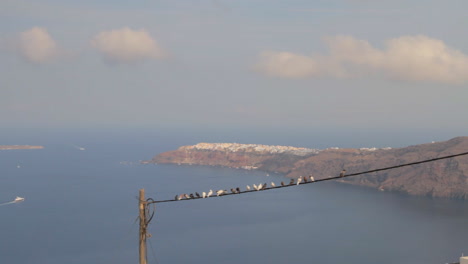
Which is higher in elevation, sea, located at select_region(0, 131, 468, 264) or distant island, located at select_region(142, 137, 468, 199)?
distant island, located at select_region(142, 137, 468, 199)

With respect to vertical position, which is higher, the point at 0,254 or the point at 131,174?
the point at 131,174

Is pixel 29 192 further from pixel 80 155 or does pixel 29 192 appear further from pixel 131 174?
pixel 80 155

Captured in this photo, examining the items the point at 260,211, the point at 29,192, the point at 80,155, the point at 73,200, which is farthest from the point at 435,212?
the point at 80,155

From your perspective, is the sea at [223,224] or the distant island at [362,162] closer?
the sea at [223,224]

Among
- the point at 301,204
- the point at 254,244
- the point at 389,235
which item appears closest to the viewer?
the point at 254,244

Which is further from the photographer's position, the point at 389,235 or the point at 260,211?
the point at 260,211
